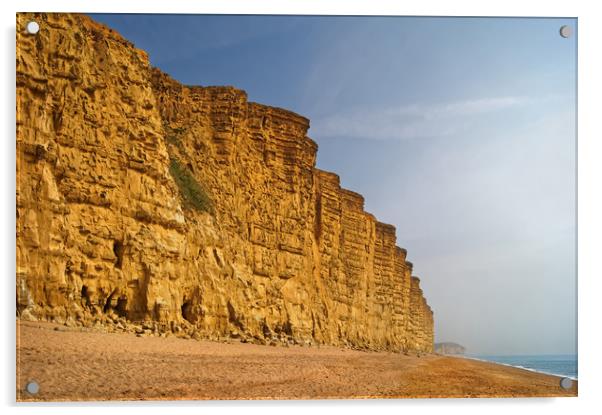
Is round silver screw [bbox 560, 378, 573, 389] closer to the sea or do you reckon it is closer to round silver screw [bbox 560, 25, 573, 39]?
the sea

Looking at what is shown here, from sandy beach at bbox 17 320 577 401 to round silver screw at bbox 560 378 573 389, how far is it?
0.06 metres

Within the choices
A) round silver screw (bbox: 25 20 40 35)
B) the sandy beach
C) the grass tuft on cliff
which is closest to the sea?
the sandy beach

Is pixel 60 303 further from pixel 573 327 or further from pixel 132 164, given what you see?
pixel 573 327

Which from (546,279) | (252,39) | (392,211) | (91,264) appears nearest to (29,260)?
(91,264)

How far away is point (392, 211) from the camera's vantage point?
1401 centimetres

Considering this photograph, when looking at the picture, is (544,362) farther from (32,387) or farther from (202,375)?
(32,387)

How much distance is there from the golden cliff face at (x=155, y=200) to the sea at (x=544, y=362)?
5.96m

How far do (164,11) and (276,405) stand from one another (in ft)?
19.3

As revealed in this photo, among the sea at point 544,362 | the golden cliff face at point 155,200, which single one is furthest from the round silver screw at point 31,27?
the sea at point 544,362

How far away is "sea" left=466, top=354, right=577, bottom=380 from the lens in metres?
11.6

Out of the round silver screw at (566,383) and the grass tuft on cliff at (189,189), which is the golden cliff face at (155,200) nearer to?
the grass tuft on cliff at (189,189)
